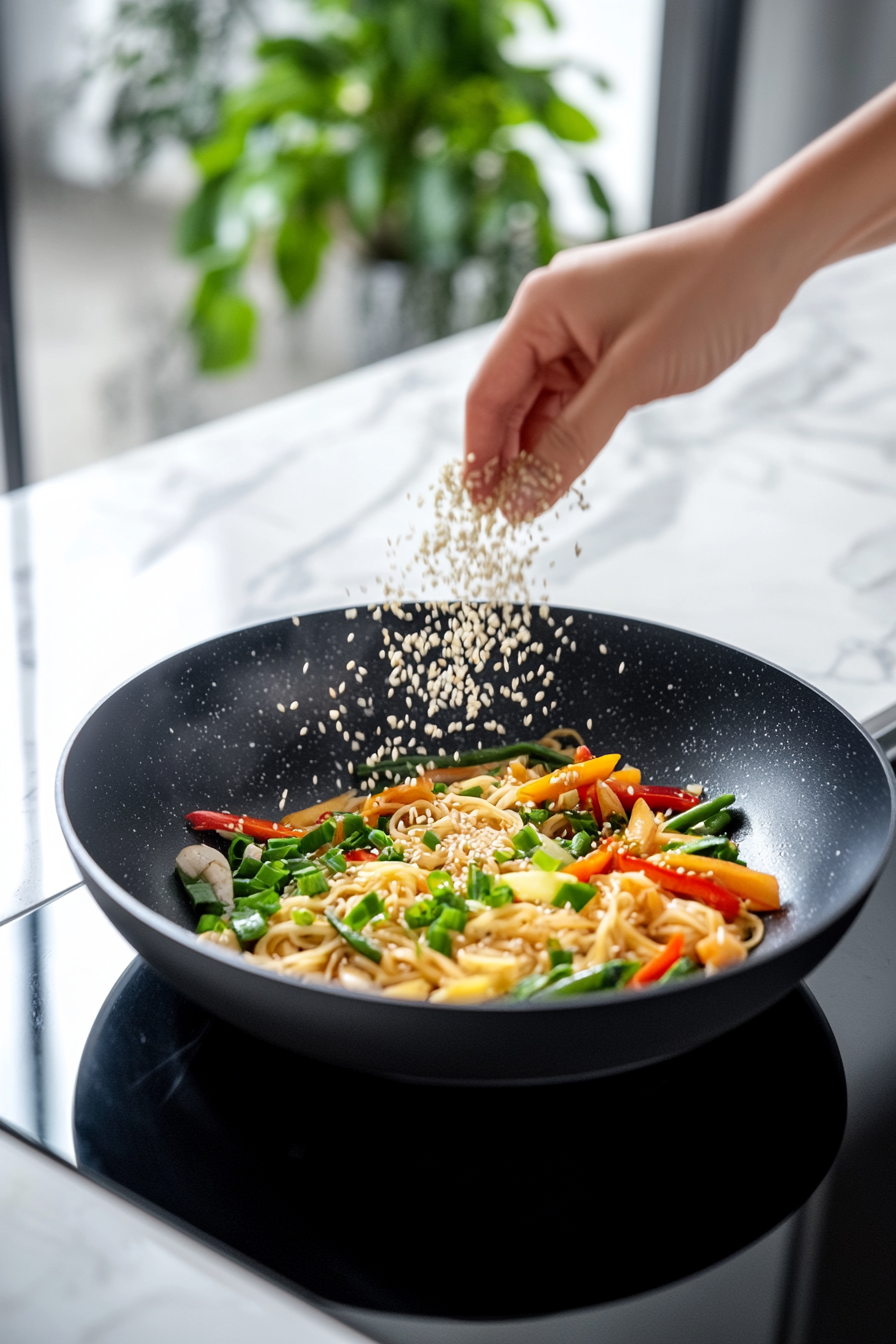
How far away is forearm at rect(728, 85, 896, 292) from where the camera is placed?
1.30 meters

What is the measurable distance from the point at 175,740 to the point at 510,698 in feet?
1.00

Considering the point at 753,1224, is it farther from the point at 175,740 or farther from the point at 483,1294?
the point at 175,740

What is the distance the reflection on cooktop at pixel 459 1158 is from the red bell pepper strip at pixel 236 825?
0.17m

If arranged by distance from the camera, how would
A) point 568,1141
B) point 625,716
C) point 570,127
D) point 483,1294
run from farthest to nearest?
point 570,127, point 625,716, point 568,1141, point 483,1294

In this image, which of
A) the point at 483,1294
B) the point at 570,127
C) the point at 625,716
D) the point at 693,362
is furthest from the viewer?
the point at 570,127

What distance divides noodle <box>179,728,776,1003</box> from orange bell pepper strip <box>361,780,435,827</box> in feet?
0.05

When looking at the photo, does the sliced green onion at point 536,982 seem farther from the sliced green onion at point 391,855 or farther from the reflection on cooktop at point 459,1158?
the sliced green onion at point 391,855

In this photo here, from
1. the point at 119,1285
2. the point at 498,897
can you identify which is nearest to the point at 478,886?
the point at 498,897

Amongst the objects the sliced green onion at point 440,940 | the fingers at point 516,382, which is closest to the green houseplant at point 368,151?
the fingers at point 516,382

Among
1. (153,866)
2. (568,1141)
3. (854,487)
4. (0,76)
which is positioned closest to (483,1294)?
(568,1141)

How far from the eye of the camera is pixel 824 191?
51.5 inches

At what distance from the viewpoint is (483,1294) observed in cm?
71

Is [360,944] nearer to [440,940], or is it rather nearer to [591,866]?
[440,940]

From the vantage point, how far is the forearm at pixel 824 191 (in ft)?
4.26
